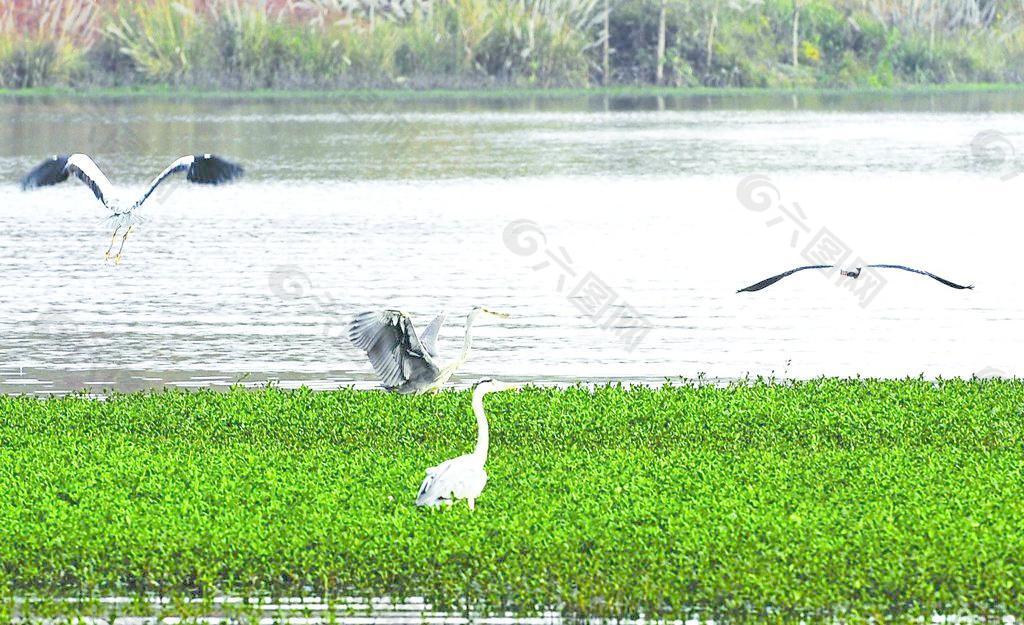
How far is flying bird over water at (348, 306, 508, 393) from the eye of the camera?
13047 millimetres

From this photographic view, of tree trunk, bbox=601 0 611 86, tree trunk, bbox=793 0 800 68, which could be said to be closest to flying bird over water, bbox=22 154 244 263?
tree trunk, bbox=601 0 611 86

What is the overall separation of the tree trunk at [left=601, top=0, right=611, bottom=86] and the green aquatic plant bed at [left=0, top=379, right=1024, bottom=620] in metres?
59.0

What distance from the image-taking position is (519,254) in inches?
1064

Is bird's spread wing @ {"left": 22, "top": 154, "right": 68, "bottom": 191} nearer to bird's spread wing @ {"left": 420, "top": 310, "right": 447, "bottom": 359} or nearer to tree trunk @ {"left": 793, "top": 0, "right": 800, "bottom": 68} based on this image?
bird's spread wing @ {"left": 420, "top": 310, "right": 447, "bottom": 359}

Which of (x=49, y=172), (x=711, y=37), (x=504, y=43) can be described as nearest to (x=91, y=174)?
(x=49, y=172)

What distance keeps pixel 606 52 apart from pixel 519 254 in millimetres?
46632

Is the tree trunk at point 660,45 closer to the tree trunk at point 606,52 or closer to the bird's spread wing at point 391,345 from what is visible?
the tree trunk at point 606,52

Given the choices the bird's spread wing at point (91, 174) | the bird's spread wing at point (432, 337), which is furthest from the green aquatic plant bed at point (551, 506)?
the bird's spread wing at point (91, 174)

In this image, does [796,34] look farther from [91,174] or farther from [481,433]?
[481,433]

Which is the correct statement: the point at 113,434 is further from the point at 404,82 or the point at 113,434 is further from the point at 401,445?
the point at 404,82

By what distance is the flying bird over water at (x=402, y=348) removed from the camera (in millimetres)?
13047

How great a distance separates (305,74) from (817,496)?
61496 mm

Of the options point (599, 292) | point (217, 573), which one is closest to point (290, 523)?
point (217, 573)

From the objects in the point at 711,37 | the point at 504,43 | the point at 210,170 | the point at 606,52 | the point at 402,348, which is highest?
the point at 210,170
